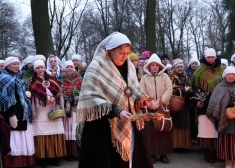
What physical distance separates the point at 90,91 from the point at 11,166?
3.13 m

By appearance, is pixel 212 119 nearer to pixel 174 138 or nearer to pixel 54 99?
pixel 174 138

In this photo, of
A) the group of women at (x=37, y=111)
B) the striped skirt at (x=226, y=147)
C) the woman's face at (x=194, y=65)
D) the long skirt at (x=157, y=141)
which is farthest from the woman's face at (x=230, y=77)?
the group of women at (x=37, y=111)

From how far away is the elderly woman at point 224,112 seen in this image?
5566 millimetres

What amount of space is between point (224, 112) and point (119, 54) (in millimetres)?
2806

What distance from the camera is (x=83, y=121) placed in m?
3.41

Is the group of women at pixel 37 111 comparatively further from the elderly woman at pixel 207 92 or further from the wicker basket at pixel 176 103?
the elderly woman at pixel 207 92

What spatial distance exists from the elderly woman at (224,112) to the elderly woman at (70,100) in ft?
8.28

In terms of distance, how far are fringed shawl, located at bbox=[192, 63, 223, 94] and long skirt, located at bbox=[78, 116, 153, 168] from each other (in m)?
3.04

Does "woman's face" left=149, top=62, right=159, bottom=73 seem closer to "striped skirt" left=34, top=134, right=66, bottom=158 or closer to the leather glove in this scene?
"striped skirt" left=34, top=134, right=66, bottom=158

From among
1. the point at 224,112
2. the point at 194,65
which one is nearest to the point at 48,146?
the point at 224,112

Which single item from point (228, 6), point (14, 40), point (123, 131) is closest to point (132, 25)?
point (228, 6)

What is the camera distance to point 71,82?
21.5 feet

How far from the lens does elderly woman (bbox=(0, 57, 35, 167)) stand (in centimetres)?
557

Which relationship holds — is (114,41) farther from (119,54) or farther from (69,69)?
(69,69)
